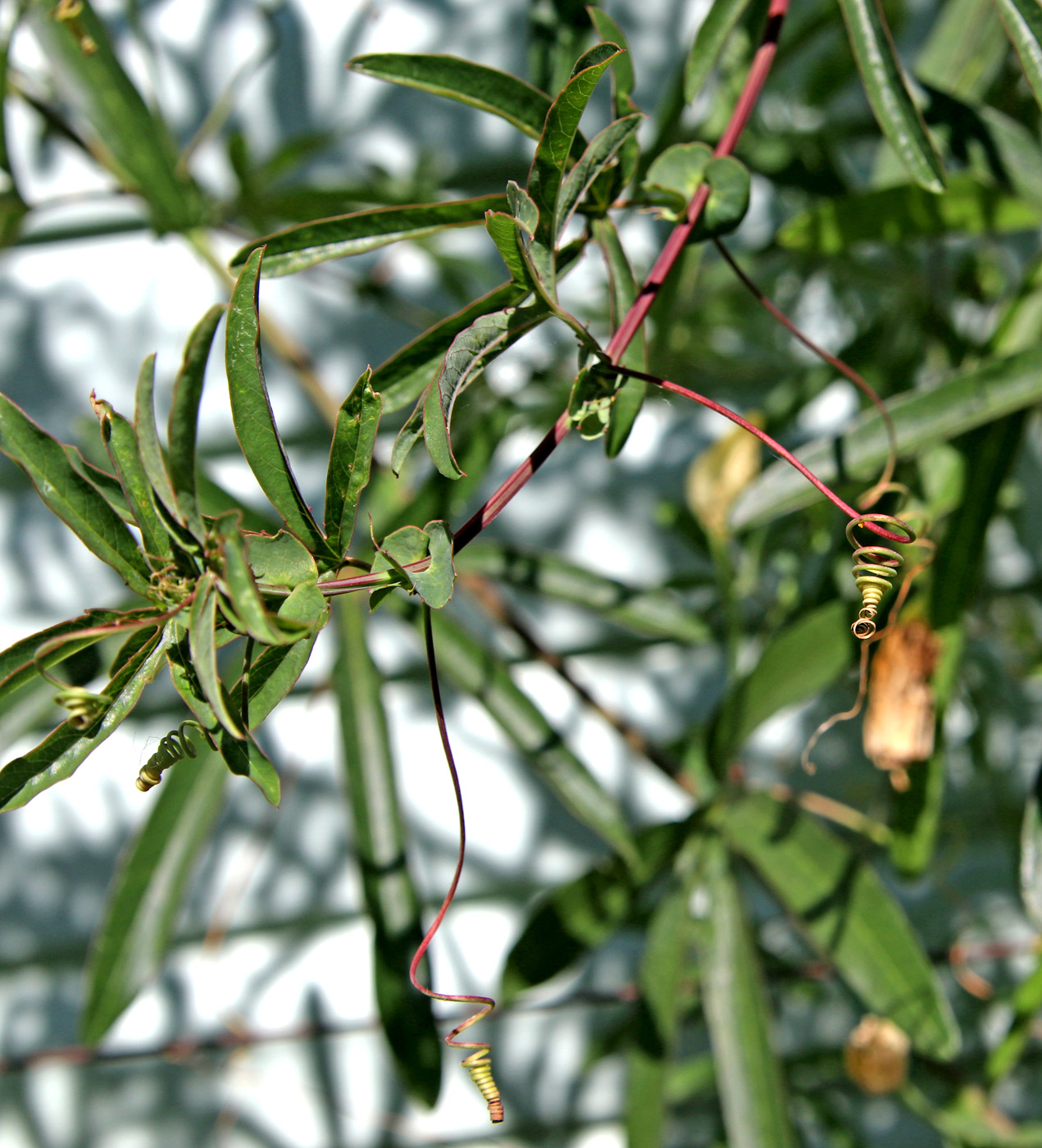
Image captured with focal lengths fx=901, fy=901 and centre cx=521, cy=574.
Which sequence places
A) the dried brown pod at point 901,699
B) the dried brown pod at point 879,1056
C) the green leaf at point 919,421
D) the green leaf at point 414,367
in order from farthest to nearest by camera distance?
1. the dried brown pod at point 879,1056
2. the dried brown pod at point 901,699
3. the green leaf at point 919,421
4. the green leaf at point 414,367

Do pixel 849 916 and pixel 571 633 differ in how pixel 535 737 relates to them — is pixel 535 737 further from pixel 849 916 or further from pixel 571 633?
pixel 571 633

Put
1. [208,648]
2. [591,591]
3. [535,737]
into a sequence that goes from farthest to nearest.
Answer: [591,591]
[535,737]
[208,648]

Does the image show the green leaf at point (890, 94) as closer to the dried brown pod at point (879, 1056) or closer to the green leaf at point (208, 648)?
the green leaf at point (208, 648)

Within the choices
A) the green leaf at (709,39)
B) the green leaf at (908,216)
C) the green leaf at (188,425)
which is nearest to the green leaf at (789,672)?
the green leaf at (908,216)

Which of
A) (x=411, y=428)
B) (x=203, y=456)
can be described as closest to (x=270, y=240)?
(x=411, y=428)

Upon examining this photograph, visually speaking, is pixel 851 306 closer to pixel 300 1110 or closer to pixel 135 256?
pixel 135 256

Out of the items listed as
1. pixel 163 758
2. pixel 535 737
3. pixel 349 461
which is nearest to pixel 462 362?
pixel 349 461
